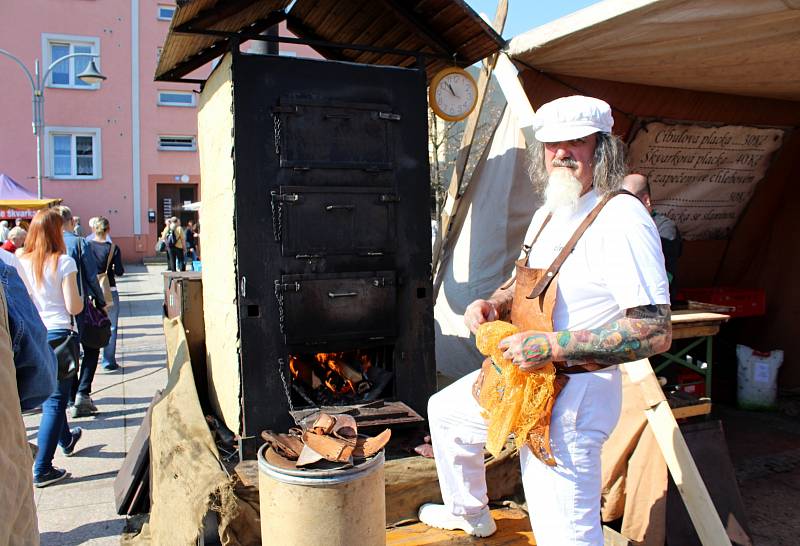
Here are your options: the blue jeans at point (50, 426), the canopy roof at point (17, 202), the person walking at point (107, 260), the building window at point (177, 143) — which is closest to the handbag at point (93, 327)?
the blue jeans at point (50, 426)

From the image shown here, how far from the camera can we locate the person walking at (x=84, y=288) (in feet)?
18.5

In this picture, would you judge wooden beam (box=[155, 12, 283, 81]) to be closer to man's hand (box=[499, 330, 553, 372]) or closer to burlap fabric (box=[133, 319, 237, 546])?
burlap fabric (box=[133, 319, 237, 546])

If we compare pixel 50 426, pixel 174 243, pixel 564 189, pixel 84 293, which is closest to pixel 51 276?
pixel 84 293

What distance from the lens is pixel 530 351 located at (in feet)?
7.40

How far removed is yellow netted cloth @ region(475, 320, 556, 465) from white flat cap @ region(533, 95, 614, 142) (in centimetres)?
75

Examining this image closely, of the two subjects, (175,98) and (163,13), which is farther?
(175,98)

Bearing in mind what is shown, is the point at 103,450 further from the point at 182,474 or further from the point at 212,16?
the point at 212,16

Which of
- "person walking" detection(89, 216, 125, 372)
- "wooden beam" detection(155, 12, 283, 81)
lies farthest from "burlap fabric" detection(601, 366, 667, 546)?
"person walking" detection(89, 216, 125, 372)

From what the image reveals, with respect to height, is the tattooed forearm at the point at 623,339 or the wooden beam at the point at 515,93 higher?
the wooden beam at the point at 515,93

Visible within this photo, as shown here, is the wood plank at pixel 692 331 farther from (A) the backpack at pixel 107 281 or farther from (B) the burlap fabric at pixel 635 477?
(A) the backpack at pixel 107 281

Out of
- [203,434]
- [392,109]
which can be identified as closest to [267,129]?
[392,109]

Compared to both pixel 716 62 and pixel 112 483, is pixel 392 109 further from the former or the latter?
pixel 112 483

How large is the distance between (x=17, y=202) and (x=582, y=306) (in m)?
18.8

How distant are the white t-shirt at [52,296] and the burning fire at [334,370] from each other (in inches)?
75.7
